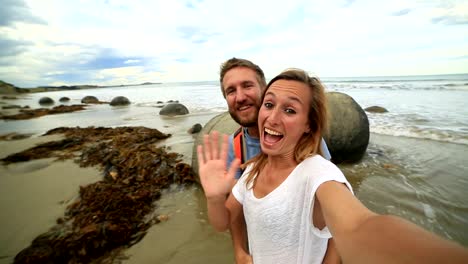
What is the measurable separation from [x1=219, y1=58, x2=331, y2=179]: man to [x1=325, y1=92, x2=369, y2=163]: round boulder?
341cm

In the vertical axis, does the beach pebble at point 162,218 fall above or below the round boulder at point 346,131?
below

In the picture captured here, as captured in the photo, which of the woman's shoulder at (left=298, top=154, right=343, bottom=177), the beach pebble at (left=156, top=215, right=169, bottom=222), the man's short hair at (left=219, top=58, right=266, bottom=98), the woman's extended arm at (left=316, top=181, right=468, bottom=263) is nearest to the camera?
the woman's extended arm at (left=316, top=181, right=468, bottom=263)

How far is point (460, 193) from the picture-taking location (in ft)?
13.2

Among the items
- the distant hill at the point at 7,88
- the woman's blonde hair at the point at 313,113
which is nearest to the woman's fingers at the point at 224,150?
the woman's blonde hair at the point at 313,113

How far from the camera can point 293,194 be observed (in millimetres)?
1340

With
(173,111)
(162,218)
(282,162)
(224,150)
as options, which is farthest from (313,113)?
(173,111)

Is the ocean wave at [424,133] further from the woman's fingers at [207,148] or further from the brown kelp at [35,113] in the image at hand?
the brown kelp at [35,113]

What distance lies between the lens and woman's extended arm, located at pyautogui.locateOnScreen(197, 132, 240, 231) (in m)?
1.56

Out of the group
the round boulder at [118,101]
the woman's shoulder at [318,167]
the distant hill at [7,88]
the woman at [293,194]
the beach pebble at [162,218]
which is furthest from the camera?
the distant hill at [7,88]

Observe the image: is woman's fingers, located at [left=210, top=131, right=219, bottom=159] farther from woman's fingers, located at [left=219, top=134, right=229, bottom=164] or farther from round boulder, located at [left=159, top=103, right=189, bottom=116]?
round boulder, located at [left=159, top=103, right=189, bottom=116]

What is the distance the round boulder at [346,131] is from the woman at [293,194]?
4.00 metres

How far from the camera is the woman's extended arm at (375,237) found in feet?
2.11

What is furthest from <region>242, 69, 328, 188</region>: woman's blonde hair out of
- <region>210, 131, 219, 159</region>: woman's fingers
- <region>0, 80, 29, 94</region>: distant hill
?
<region>0, 80, 29, 94</region>: distant hill

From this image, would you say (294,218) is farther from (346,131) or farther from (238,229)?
(346,131)
